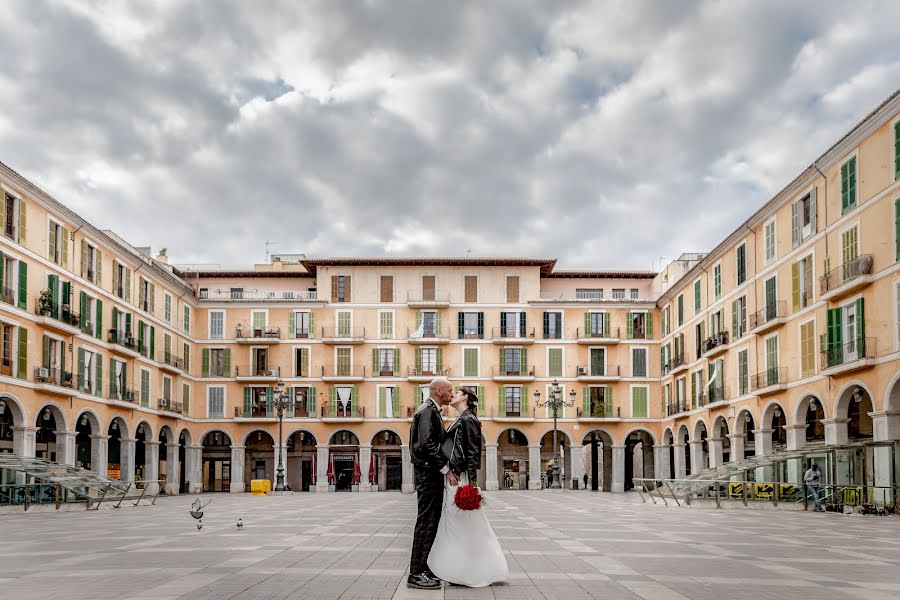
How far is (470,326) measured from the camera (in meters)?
66.7

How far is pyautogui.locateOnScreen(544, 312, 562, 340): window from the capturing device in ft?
218

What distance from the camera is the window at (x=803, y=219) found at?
37.7 metres

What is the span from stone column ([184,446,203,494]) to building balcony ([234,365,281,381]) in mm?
5580

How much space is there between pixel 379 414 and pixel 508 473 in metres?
11.3

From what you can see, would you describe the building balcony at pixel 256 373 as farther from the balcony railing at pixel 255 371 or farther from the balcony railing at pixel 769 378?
the balcony railing at pixel 769 378

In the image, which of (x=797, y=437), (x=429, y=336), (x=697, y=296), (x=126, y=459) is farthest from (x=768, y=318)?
(x=126, y=459)

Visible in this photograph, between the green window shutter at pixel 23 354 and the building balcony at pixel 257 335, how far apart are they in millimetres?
26345

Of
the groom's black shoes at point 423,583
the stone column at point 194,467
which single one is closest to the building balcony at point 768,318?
the groom's black shoes at point 423,583

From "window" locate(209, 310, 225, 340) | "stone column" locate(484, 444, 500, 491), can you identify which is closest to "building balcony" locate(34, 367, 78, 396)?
"window" locate(209, 310, 225, 340)

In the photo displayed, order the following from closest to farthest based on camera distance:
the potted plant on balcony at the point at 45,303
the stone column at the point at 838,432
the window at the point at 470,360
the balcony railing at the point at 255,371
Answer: the stone column at the point at 838,432
the potted plant on balcony at the point at 45,303
the balcony railing at the point at 255,371
the window at the point at 470,360

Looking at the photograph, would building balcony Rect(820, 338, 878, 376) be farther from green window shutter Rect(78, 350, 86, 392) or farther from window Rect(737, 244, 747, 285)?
green window shutter Rect(78, 350, 86, 392)

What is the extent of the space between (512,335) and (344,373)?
1202 cm

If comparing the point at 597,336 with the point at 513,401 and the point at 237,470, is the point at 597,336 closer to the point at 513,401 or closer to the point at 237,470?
the point at 513,401

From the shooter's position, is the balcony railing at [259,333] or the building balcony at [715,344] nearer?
the building balcony at [715,344]
